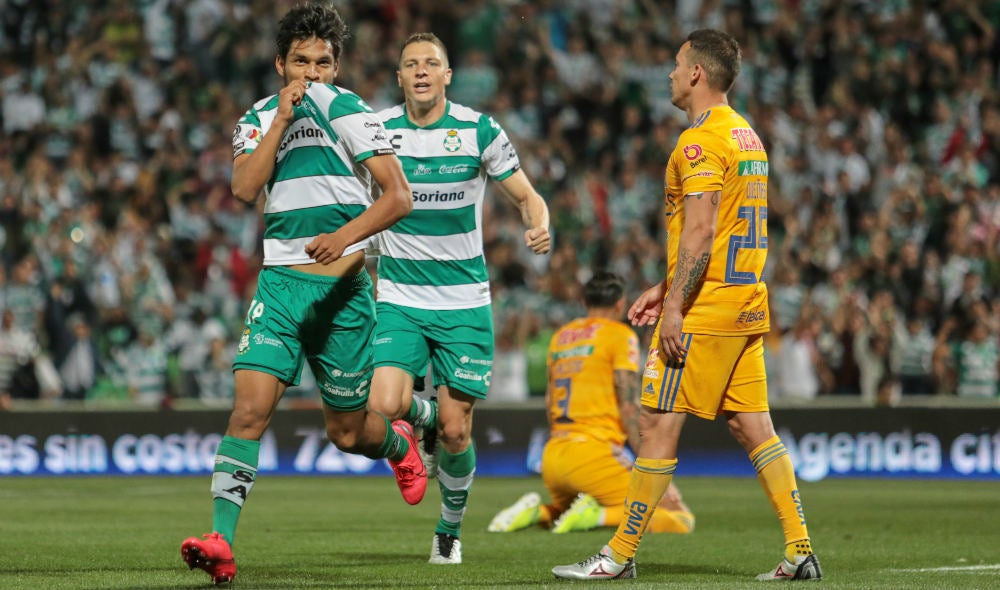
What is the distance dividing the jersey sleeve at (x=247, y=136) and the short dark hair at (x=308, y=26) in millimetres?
376

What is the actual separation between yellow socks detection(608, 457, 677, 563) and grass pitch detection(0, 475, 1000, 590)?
22 cm

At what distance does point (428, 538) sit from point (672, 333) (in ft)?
13.2

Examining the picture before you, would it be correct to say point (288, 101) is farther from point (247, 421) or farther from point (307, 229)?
point (247, 421)

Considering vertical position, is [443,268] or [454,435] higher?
[443,268]

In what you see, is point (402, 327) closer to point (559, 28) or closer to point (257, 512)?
point (257, 512)

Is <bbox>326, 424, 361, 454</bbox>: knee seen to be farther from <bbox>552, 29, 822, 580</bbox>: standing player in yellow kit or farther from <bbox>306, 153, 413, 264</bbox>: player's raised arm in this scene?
<bbox>552, 29, 822, 580</bbox>: standing player in yellow kit

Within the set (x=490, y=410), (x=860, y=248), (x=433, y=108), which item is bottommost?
(x=490, y=410)

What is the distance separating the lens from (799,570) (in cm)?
752

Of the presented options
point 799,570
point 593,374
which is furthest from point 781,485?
point 593,374

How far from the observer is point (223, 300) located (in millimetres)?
20516

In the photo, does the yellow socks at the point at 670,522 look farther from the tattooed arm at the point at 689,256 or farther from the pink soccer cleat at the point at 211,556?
the pink soccer cleat at the point at 211,556

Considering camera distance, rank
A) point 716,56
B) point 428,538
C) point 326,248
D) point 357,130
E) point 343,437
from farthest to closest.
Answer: point 428,538
point 343,437
point 716,56
point 357,130
point 326,248

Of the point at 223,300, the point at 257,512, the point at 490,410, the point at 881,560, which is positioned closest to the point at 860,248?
the point at 490,410

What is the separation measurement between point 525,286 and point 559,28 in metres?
5.87
